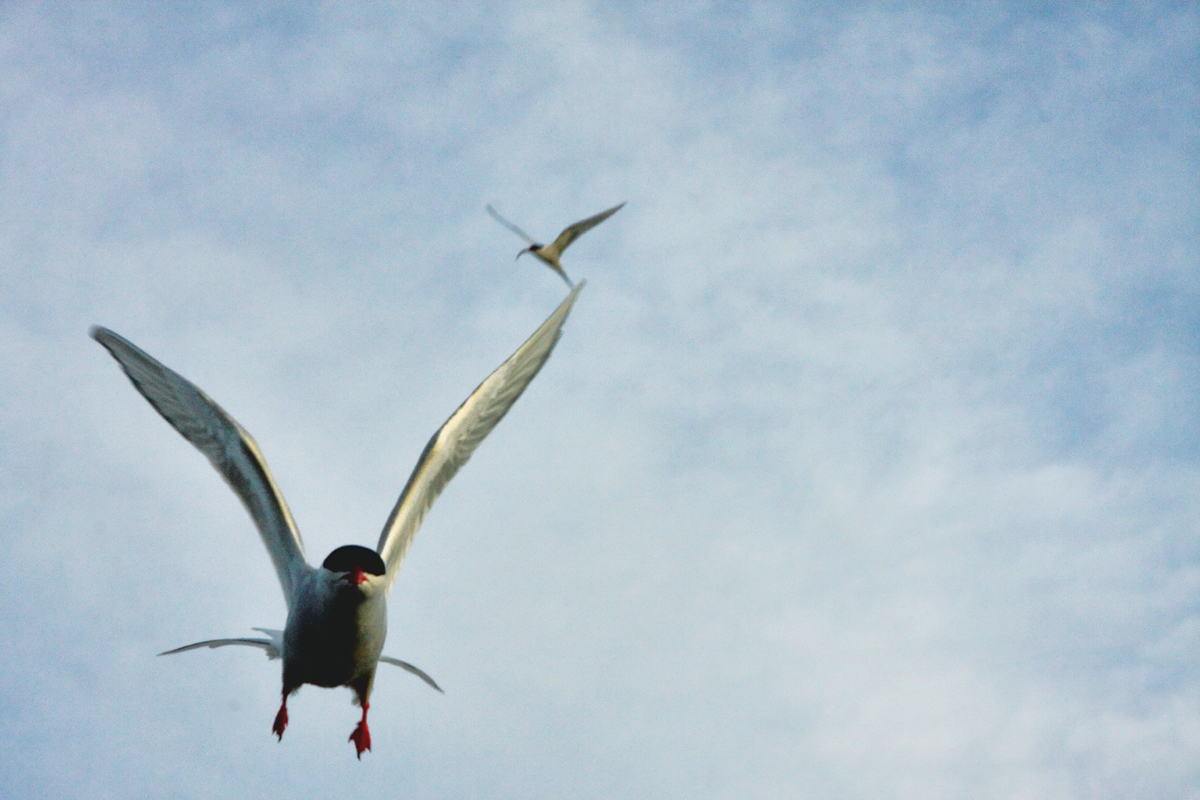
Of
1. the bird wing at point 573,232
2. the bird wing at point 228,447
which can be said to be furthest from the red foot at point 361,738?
the bird wing at point 573,232

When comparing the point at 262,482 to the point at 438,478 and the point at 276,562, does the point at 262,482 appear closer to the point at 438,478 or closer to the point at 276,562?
the point at 276,562

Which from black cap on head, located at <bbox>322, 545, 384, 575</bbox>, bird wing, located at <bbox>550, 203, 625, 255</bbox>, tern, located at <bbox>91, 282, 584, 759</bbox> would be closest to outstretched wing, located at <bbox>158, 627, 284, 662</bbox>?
tern, located at <bbox>91, 282, 584, 759</bbox>

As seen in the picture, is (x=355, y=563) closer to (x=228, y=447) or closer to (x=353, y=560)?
(x=353, y=560)

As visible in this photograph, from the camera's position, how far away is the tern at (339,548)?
9.34 m

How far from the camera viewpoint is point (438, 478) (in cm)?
1113

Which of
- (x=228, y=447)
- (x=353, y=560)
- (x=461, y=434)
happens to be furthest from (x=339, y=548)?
(x=461, y=434)

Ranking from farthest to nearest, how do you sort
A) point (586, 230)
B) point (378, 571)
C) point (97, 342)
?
1. point (586, 230)
2. point (97, 342)
3. point (378, 571)

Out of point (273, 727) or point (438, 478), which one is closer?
point (273, 727)

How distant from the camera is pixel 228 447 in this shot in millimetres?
10539

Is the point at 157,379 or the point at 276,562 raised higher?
the point at 157,379

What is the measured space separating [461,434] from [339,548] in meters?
2.19

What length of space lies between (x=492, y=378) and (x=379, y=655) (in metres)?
2.87

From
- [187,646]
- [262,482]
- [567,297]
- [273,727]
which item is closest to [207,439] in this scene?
[262,482]

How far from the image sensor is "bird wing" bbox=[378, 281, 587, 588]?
35.4 feet
